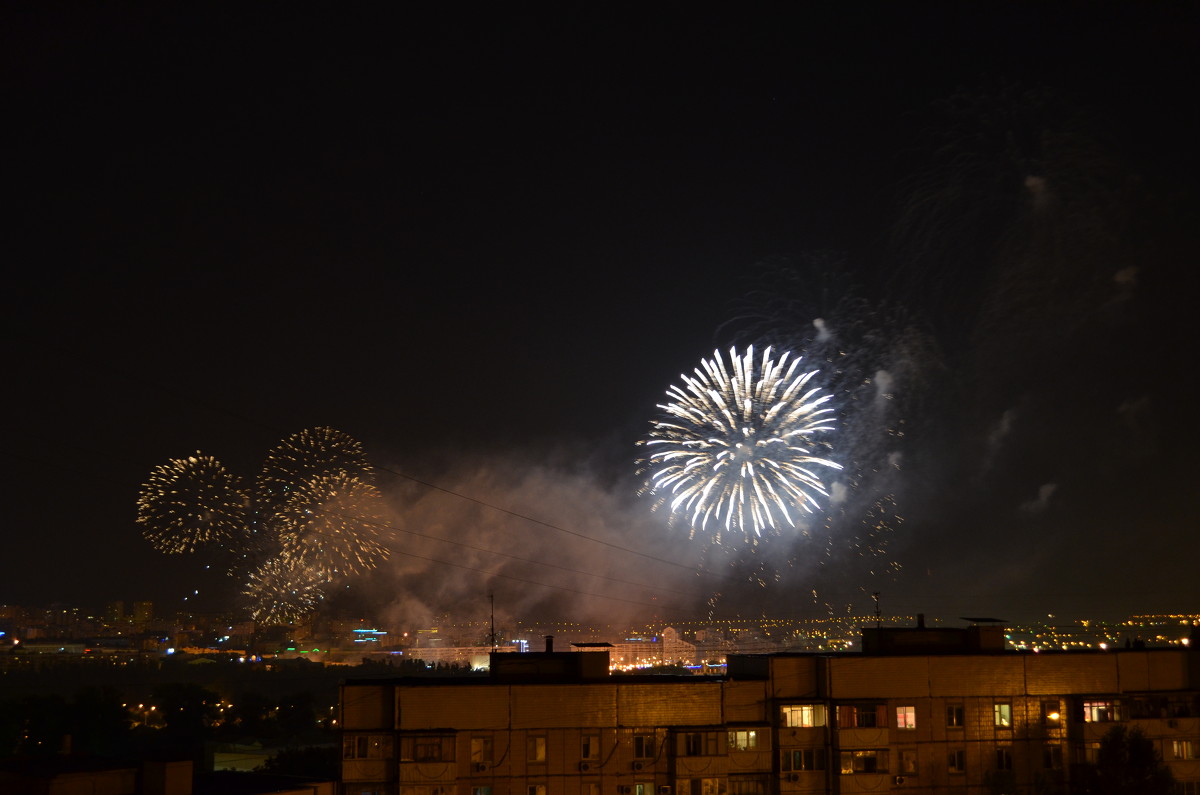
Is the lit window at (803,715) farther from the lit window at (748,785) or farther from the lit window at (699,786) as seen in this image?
the lit window at (699,786)

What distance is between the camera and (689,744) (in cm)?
3959

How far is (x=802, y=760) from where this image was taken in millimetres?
40938

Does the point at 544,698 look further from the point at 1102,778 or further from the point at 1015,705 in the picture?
the point at 1102,778

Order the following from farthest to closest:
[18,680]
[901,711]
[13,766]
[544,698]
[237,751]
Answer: [18,680], [237,751], [901,711], [544,698], [13,766]

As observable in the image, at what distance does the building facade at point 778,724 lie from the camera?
37.4 m

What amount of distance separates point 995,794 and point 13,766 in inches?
1368

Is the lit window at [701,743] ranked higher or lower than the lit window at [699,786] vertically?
higher

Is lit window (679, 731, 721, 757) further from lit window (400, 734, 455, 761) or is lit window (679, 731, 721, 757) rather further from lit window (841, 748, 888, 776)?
lit window (400, 734, 455, 761)

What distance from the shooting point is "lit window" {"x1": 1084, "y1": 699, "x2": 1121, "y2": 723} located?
41.9 metres

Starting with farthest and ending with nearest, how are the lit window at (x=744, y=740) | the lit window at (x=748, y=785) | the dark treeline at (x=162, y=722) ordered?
1. the dark treeline at (x=162, y=722)
2. the lit window at (x=744, y=740)
3. the lit window at (x=748, y=785)

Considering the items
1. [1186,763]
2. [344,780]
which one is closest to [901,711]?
[1186,763]

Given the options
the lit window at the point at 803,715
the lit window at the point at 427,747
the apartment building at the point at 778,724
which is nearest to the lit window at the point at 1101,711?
the apartment building at the point at 778,724

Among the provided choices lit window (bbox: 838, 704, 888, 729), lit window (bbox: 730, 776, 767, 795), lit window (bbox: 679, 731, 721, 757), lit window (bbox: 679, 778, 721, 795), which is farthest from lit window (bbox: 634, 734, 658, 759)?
lit window (bbox: 838, 704, 888, 729)

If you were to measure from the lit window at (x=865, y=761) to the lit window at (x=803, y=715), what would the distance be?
1485 mm
